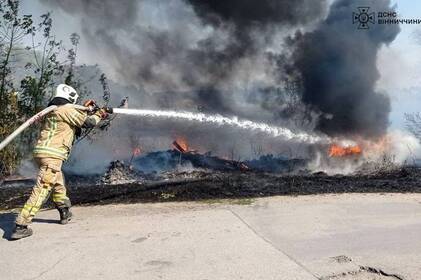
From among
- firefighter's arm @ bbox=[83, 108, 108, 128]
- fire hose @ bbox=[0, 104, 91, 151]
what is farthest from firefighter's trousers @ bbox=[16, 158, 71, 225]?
firefighter's arm @ bbox=[83, 108, 108, 128]

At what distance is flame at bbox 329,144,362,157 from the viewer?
13.6 m

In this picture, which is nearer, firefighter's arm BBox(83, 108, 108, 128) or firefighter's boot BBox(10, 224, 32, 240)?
firefighter's boot BBox(10, 224, 32, 240)

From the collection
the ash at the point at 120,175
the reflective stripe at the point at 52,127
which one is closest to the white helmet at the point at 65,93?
the reflective stripe at the point at 52,127

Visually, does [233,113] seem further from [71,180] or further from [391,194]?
[391,194]

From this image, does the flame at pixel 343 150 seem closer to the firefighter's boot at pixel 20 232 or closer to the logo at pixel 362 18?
the logo at pixel 362 18

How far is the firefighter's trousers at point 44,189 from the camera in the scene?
474cm

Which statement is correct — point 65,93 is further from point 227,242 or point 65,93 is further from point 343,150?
point 343,150

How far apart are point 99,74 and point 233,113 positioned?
22.4 ft

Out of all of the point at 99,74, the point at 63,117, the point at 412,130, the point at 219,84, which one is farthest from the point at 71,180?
the point at 412,130

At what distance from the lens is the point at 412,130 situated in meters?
15.3

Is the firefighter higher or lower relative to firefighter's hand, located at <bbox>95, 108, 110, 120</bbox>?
lower

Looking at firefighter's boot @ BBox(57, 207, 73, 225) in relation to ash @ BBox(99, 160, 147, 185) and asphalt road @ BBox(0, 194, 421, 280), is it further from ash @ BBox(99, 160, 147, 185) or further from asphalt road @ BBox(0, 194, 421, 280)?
ash @ BBox(99, 160, 147, 185)

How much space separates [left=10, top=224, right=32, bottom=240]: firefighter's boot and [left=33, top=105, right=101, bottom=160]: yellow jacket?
0.75 metres

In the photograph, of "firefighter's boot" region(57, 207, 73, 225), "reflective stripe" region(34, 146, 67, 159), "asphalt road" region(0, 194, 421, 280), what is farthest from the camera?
"firefighter's boot" region(57, 207, 73, 225)
